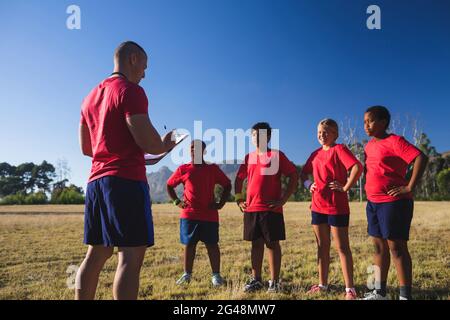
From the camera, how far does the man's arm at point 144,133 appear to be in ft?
8.53

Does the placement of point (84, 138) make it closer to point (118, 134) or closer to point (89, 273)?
point (118, 134)

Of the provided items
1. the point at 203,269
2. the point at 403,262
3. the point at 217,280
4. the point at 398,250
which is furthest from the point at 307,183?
the point at 203,269

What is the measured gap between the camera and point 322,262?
4777 mm

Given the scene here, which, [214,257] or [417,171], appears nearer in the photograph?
[417,171]

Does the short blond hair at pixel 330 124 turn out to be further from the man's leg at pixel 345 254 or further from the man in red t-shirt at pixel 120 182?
the man in red t-shirt at pixel 120 182

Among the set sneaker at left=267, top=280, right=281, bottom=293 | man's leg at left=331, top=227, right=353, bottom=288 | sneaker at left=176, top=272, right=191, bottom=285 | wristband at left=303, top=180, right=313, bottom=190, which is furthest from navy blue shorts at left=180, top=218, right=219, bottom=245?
man's leg at left=331, top=227, right=353, bottom=288

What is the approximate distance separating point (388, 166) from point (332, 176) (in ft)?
2.37

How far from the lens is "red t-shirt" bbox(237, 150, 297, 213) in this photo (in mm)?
5062

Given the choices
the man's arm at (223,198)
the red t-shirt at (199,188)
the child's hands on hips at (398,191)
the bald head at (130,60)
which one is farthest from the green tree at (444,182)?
the bald head at (130,60)

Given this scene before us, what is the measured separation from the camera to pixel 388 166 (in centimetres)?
430

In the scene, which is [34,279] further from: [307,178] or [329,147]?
[329,147]

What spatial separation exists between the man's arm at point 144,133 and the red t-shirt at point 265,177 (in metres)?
2.64
